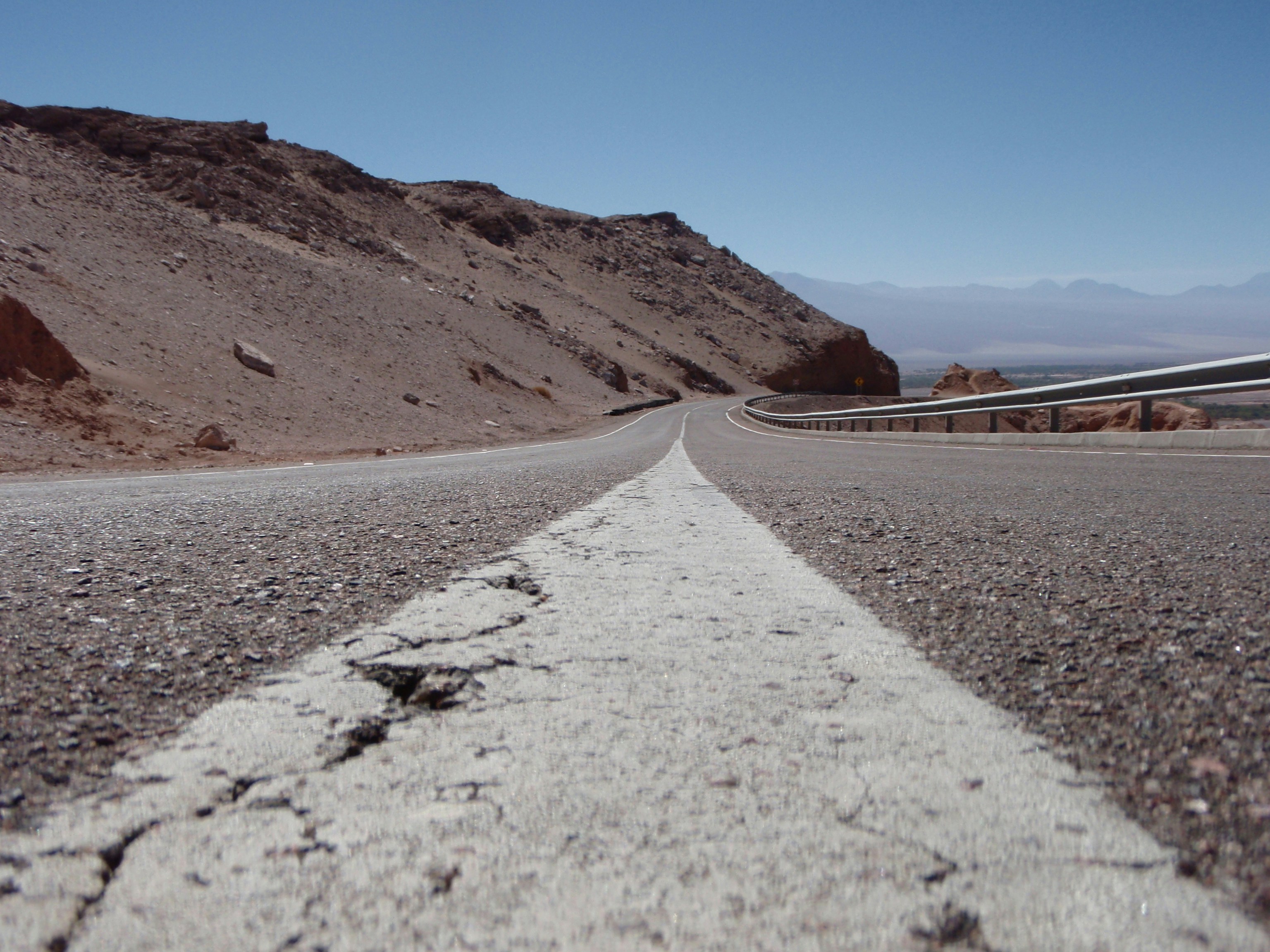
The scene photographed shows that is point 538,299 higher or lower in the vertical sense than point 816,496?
higher

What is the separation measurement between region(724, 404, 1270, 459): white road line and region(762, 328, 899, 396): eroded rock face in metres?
84.0

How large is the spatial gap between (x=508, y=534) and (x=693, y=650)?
2422 millimetres

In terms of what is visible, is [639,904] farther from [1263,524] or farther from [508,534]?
[1263,524]

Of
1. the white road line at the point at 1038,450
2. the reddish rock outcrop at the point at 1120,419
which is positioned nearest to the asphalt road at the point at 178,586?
the white road line at the point at 1038,450

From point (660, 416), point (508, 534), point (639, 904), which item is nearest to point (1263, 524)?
point (508, 534)

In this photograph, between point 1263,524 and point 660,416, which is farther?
point 660,416

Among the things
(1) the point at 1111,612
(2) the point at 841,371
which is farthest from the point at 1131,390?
(2) the point at 841,371

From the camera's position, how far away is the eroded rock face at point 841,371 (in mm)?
106062

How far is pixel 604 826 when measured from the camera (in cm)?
139

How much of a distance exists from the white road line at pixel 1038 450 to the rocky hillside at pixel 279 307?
13.3 meters

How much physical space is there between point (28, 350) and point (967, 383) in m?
44.3

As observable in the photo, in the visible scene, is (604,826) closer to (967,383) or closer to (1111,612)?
(1111,612)

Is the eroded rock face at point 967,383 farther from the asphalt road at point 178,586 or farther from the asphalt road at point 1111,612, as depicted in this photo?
the asphalt road at point 178,586

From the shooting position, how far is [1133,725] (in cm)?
175
